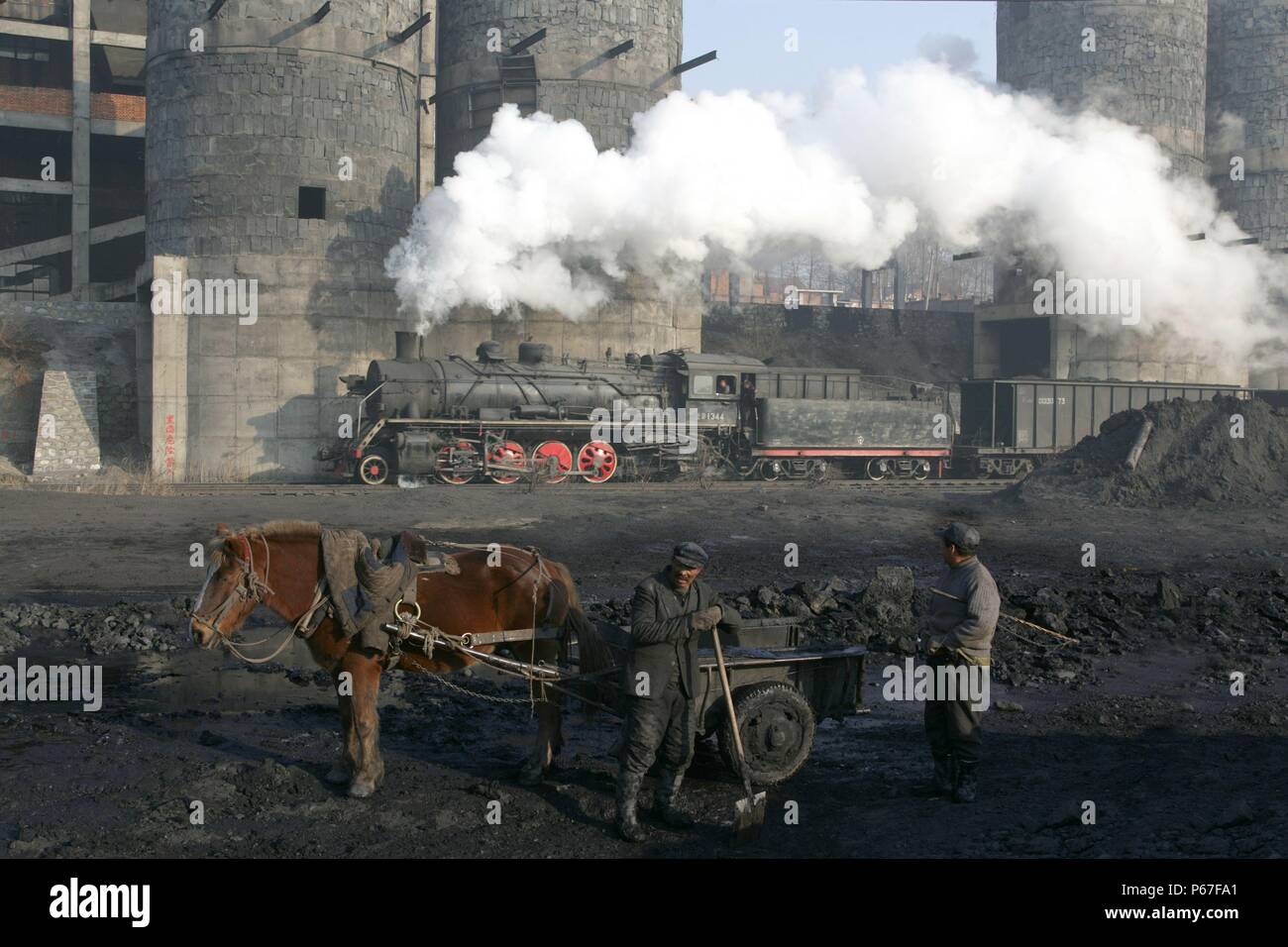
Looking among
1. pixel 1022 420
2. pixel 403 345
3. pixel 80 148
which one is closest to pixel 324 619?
pixel 403 345

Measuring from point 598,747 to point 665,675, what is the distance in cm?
225

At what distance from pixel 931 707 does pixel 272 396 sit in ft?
92.1

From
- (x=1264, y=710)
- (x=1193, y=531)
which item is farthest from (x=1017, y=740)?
(x=1193, y=531)

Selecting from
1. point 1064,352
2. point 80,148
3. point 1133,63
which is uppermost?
point 1133,63

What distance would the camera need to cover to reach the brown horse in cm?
690

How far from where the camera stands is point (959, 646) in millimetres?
7070

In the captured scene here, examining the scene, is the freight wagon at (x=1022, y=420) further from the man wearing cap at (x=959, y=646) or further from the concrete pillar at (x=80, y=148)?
the concrete pillar at (x=80, y=148)

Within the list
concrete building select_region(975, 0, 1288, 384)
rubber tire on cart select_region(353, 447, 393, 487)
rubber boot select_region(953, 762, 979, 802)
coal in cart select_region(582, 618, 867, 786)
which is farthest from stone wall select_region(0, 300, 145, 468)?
concrete building select_region(975, 0, 1288, 384)

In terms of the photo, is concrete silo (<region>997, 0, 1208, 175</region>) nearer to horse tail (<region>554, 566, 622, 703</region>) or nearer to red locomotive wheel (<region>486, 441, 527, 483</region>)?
red locomotive wheel (<region>486, 441, 527, 483</region>)

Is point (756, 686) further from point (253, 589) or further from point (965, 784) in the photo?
point (253, 589)

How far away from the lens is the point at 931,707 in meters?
7.18

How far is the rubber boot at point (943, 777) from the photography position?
7.12 metres

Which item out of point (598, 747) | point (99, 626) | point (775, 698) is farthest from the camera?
point (99, 626)
